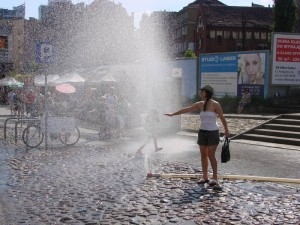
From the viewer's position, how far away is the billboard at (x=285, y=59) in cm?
2188

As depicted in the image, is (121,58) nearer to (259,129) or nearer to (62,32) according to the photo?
(62,32)

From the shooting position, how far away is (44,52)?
12.1 m

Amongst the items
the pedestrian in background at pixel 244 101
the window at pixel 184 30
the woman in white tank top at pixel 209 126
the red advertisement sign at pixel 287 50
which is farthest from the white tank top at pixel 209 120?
the window at pixel 184 30

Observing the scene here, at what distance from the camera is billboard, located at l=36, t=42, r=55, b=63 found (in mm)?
12039

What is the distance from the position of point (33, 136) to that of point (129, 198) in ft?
23.0

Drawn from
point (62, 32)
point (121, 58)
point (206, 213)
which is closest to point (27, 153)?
point (206, 213)

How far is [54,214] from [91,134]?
11.0 m

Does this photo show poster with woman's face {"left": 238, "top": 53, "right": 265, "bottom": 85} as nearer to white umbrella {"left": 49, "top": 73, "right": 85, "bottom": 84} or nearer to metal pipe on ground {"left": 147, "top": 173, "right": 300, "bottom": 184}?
white umbrella {"left": 49, "top": 73, "right": 85, "bottom": 84}

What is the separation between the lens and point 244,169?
9.34m

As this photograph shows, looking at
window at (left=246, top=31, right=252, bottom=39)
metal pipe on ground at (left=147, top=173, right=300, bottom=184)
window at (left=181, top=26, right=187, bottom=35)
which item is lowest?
metal pipe on ground at (left=147, top=173, right=300, bottom=184)

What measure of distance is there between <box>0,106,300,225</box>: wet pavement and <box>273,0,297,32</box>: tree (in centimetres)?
3063

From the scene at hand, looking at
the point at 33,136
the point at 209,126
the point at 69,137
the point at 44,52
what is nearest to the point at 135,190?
the point at 209,126

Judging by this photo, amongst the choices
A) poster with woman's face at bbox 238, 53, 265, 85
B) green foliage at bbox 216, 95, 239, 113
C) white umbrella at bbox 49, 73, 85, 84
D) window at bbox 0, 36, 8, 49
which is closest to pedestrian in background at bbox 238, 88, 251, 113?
green foliage at bbox 216, 95, 239, 113

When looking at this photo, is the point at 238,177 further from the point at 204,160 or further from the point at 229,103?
the point at 229,103
